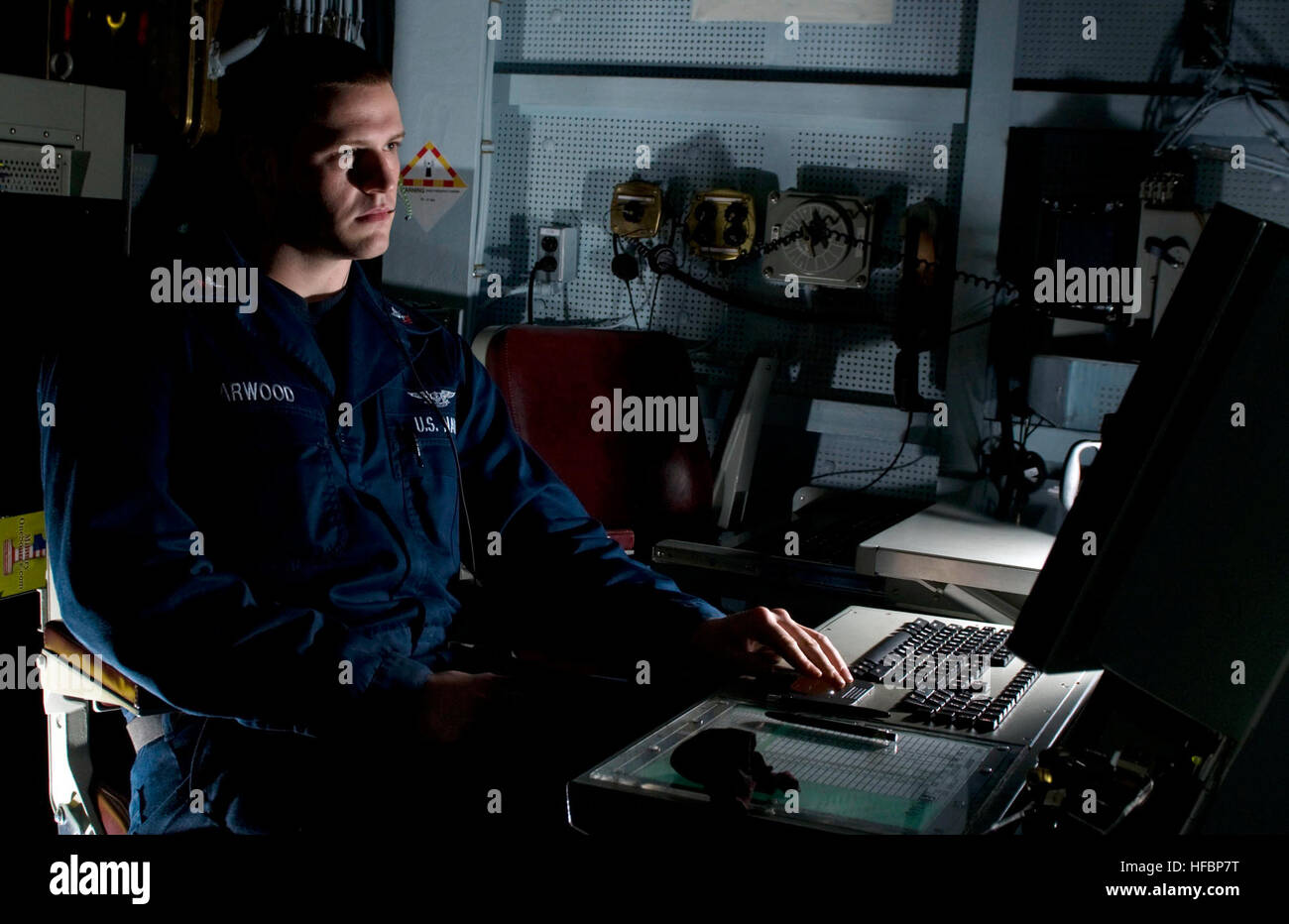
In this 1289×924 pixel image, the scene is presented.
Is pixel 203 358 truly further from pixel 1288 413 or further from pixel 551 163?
pixel 551 163

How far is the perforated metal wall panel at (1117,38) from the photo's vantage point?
3102 mm

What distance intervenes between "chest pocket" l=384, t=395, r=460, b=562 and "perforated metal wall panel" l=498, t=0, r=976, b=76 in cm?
212

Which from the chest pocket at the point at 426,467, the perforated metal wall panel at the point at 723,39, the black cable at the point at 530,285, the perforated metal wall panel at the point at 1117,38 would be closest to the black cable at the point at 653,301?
the black cable at the point at 530,285

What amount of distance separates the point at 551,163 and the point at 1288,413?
3.14 meters

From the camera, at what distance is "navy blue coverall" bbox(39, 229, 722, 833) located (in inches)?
59.2

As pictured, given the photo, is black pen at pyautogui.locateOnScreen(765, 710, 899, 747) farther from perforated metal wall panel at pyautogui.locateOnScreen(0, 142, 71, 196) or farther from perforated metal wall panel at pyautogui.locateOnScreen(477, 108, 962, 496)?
perforated metal wall panel at pyautogui.locateOnScreen(477, 108, 962, 496)

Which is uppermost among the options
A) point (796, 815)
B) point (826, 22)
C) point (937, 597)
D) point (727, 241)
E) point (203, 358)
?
point (826, 22)

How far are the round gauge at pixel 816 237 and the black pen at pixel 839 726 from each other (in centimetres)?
226

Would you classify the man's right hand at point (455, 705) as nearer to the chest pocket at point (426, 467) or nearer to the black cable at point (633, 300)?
the chest pocket at point (426, 467)

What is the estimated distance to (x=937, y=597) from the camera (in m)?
2.54

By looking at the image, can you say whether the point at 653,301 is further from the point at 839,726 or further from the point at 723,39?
the point at 839,726

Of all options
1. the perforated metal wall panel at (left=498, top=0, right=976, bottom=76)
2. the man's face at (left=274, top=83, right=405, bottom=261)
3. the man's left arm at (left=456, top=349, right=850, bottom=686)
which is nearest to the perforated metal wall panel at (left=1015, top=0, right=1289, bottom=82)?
the perforated metal wall panel at (left=498, top=0, right=976, bottom=76)
